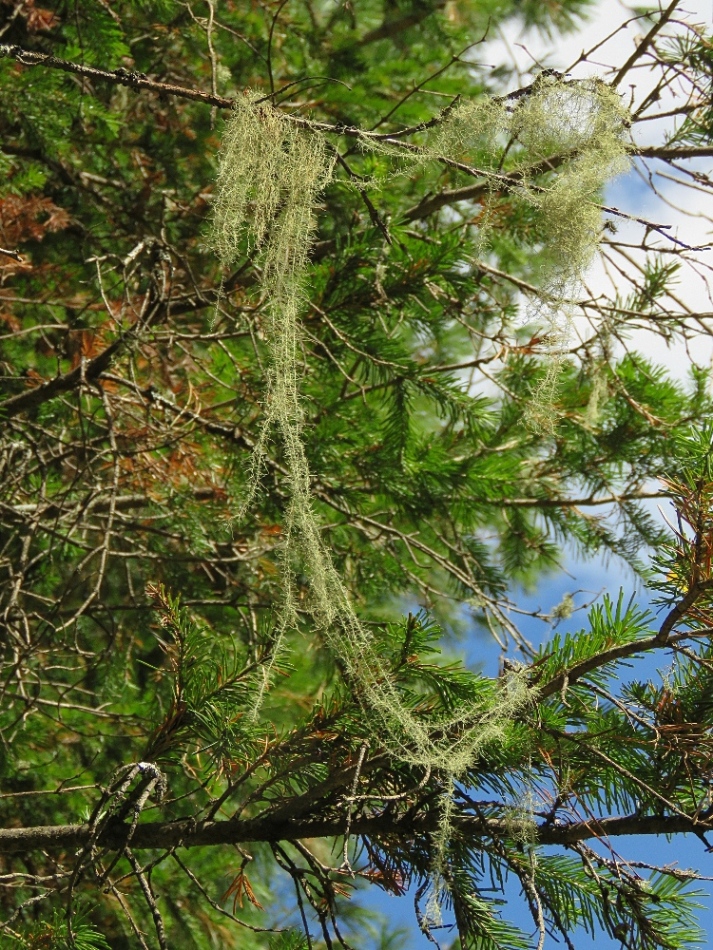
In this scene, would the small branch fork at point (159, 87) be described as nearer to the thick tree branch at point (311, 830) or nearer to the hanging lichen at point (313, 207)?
the hanging lichen at point (313, 207)

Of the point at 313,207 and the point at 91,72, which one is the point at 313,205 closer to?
the point at 313,207

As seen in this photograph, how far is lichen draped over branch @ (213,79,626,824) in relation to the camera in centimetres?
138

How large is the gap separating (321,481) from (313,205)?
2.28 ft

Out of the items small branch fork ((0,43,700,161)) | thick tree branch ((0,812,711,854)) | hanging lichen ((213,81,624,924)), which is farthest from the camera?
small branch fork ((0,43,700,161))

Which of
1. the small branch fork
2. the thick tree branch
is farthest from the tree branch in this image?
the thick tree branch

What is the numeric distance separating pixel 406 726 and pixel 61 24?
208 cm

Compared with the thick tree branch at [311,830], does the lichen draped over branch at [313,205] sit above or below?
above

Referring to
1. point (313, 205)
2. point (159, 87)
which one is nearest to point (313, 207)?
point (313, 205)

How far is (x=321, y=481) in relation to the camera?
7.11 ft

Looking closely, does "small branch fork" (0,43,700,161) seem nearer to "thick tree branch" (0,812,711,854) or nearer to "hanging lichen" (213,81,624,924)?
"hanging lichen" (213,81,624,924)

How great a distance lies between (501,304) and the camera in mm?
2230

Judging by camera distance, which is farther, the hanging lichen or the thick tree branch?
the hanging lichen

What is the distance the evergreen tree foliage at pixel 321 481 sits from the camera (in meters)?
1.29

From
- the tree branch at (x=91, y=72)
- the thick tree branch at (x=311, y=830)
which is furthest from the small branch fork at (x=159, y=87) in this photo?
the thick tree branch at (x=311, y=830)
